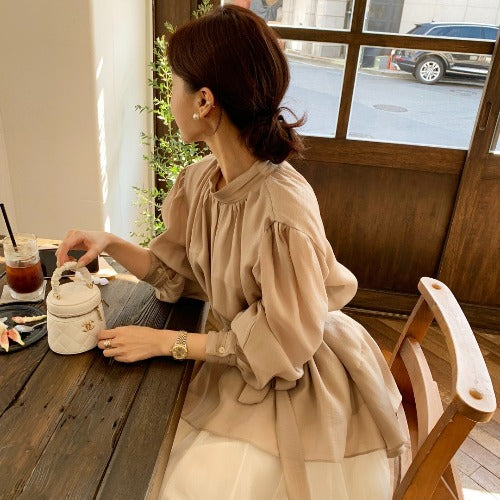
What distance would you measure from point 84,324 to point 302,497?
51cm

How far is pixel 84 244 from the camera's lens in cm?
113

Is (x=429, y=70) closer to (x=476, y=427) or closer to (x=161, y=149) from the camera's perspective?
(x=161, y=149)

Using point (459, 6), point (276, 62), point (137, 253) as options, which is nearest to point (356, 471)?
point (137, 253)

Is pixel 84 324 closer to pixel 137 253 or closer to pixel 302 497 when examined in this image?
pixel 137 253

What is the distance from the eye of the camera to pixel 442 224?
8.06 feet

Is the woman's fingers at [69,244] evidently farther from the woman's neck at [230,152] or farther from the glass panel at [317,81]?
the glass panel at [317,81]

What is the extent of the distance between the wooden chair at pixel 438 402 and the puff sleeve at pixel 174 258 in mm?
529

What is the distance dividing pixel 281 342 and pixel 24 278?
597 mm

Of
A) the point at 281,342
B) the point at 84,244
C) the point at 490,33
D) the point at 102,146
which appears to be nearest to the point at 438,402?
the point at 281,342

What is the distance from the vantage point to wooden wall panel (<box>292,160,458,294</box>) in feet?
7.89

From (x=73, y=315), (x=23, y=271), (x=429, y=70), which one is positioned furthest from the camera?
(x=429, y=70)

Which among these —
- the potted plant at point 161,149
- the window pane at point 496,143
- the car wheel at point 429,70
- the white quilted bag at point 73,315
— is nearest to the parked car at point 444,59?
the car wheel at point 429,70

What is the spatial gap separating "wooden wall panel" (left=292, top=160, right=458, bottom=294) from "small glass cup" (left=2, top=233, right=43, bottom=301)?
1.59 m

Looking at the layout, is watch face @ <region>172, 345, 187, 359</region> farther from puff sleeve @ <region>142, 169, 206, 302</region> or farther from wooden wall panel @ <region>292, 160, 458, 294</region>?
wooden wall panel @ <region>292, 160, 458, 294</region>
